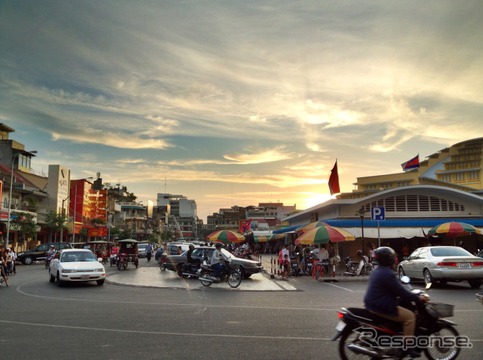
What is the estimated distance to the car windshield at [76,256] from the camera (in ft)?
61.7

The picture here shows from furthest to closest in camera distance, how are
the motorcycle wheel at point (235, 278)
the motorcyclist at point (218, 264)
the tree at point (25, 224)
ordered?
1. the tree at point (25, 224)
2. the motorcyclist at point (218, 264)
3. the motorcycle wheel at point (235, 278)

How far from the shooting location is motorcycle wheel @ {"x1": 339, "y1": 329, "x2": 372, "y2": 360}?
613 centimetres

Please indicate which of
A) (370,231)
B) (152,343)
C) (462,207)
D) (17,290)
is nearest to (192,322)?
(152,343)

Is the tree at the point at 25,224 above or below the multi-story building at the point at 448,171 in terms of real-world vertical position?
below

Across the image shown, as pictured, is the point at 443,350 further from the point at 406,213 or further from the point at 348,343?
the point at 406,213

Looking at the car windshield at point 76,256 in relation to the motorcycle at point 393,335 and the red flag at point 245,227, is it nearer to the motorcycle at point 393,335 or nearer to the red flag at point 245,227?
the motorcycle at point 393,335

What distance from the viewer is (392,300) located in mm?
6000

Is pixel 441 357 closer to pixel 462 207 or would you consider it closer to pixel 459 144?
pixel 462 207

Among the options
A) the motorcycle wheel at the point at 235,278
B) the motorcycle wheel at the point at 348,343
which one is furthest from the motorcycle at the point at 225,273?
the motorcycle wheel at the point at 348,343

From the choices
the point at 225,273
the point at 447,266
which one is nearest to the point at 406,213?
the point at 447,266

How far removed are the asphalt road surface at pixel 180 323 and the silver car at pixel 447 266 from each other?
63cm

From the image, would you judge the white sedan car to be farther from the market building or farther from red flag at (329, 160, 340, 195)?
red flag at (329, 160, 340, 195)

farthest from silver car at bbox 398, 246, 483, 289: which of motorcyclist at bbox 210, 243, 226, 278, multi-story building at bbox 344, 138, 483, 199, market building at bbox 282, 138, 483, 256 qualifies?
multi-story building at bbox 344, 138, 483, 199

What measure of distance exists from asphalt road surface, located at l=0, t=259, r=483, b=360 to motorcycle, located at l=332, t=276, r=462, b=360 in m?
0.71
